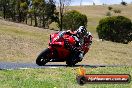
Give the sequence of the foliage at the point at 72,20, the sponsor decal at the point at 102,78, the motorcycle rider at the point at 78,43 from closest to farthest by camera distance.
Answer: the sponsor decal at the point at 102,78, the motorcycle rider at the point at 78,43, the foliage at the point at 72,20

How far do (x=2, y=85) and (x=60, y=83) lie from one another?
1448mm

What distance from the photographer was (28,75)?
472 inches

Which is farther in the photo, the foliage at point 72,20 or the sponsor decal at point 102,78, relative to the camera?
the foliage at point 72,20

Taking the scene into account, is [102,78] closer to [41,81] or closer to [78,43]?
[41,81]

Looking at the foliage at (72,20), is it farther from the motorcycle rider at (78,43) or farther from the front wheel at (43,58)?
the front wheel at (43,58)

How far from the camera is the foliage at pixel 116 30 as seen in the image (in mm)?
88875

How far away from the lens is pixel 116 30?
89.4m

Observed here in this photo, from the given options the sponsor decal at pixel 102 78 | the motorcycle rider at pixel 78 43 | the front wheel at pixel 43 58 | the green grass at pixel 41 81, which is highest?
the sponsor decal at pixel 102 78

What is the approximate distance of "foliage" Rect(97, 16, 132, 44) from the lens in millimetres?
88875

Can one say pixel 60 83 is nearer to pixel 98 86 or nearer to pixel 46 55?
pixel 98 86

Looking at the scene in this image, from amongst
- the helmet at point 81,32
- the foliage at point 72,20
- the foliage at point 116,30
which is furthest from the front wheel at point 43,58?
the foliage at point 72,20

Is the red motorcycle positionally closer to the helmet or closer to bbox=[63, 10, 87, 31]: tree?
the helmet

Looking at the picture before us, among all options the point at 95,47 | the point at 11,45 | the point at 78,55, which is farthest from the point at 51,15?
the point at 78,55

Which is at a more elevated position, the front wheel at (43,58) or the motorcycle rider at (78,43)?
the motorcycle rider at (78,43)
